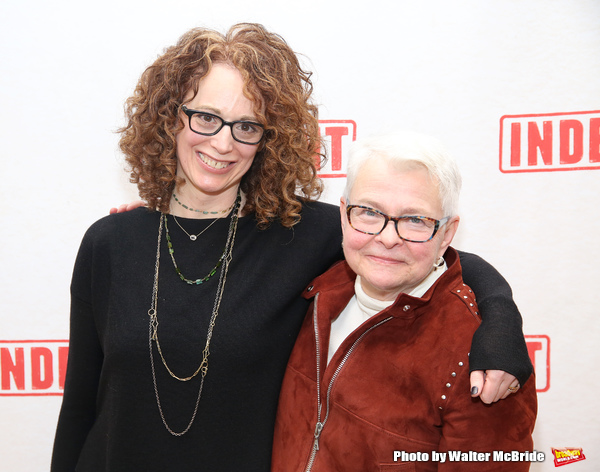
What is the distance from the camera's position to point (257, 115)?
4.26 feet

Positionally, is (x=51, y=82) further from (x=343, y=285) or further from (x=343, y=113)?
(x=343, y=285)

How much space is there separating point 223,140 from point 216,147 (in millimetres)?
25

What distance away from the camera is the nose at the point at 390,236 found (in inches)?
41.6

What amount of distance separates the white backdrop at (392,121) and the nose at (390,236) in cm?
94

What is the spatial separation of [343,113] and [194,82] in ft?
2.54

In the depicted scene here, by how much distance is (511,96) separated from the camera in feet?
6.25

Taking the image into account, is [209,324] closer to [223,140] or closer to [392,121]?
[223,140]

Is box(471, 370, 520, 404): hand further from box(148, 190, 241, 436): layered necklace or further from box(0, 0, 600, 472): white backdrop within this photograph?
box(0, 0, 600, 472): white backdrop

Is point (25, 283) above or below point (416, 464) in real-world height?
above

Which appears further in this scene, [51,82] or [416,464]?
[51,82]

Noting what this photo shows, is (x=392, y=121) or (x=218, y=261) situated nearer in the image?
(x=218, y=261)

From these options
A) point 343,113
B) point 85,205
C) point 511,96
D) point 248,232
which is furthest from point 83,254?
point 511,96

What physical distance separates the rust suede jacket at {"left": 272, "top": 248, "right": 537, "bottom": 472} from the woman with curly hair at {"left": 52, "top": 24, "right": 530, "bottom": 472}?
0.44 ft

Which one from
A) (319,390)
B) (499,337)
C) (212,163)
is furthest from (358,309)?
(212,163)
